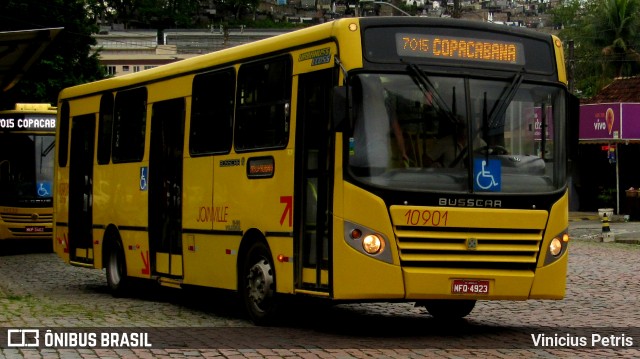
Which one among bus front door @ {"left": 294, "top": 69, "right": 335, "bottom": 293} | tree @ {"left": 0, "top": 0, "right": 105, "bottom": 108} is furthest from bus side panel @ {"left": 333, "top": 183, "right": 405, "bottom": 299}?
tree @ {"left": 0, "top": 0, "right": 105, "bottom": 108}

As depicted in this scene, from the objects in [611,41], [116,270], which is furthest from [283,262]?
[611,41]

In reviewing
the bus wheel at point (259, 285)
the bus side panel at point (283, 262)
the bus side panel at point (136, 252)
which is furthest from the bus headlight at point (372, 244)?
the bus side panel at point (136, 252)

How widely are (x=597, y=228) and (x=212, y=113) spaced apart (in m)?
27.6

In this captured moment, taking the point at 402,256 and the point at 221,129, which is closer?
the point at 402,256

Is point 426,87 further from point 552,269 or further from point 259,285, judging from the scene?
point 259,285

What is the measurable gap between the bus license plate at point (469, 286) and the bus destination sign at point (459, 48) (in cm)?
220

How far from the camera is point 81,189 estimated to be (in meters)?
20.8

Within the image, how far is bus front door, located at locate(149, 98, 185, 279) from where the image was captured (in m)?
16.8

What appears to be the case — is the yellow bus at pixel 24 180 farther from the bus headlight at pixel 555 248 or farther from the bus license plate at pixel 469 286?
the bus license plate at pixel 469 286

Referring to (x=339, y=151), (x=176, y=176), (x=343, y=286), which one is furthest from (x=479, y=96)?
(x=176, y=176)

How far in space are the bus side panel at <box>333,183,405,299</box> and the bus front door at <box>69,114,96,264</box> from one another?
28.7ft

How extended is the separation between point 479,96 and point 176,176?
17.7ft

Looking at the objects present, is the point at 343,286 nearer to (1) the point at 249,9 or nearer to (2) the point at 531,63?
(2) the point at 531,63

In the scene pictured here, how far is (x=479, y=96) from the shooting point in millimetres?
12773
